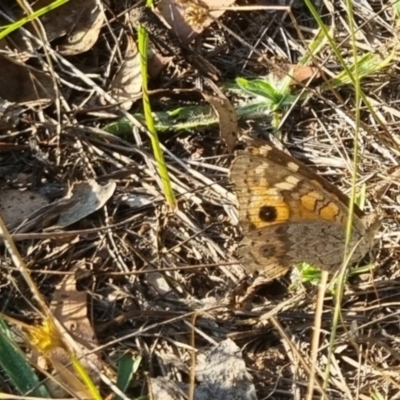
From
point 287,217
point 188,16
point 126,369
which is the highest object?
point 188,16

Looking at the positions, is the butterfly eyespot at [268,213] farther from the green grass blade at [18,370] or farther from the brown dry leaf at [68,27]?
the brown dry leaf at [68,27]

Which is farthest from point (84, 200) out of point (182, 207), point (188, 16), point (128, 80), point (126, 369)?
point (188, 16)

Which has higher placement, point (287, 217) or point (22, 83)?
point (22, 83)

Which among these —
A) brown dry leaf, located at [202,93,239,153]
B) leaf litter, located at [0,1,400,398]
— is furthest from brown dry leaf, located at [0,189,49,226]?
brown dry leaf, located at [202,93,239,153]

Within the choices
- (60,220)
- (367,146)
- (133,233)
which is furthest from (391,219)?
(60,220)

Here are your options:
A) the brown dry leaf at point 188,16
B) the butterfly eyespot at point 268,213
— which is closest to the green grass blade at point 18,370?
the butterfly eyespot at point 268,213

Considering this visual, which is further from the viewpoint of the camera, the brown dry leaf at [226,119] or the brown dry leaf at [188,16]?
the brown dry leaf at [188,16]

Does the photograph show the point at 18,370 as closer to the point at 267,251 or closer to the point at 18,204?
the point at 18,204

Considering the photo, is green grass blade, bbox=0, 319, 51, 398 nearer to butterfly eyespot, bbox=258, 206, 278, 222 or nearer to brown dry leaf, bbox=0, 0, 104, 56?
butterfly eyespot, bbox=258, 206, 278, 222
